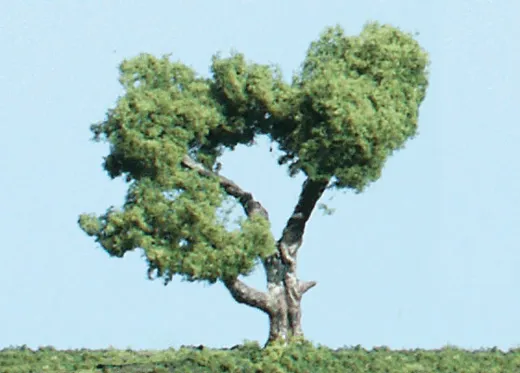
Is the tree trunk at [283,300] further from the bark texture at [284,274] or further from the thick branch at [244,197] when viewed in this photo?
the thick branch at [244,197]

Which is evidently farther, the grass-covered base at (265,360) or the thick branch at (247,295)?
the thick branch at (247,295)

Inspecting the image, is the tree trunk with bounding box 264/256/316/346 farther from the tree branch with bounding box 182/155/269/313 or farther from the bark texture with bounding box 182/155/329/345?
the tree branch with bounding box 182/155/269/313

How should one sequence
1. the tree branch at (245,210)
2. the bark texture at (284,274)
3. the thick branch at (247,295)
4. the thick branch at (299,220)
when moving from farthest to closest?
the thick branch at (299,220)
the bark texture at (284,274)
the thick branch at (247,295)
the tree branch at (245,210)

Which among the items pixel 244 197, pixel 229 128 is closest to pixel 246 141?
pixel 229 128

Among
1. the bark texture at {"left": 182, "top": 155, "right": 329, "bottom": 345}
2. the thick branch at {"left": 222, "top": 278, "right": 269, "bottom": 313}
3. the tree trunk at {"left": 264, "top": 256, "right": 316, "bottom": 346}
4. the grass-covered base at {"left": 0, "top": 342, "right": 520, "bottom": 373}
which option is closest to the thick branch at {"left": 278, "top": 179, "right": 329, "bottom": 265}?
the bark texture at {"left": 182, "top": 155, "right": 329, "bottom": 345}

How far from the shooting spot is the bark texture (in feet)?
64.5

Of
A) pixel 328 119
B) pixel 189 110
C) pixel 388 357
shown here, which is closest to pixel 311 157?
pixel 328 119

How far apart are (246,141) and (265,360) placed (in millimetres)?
4632

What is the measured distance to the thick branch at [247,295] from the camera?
1948cm

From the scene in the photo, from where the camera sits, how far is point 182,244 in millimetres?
18672

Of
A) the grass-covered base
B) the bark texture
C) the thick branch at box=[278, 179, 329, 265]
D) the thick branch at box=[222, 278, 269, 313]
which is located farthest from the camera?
the thick branch at box=[278, 179, 329, 265]

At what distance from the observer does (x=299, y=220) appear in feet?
65.4

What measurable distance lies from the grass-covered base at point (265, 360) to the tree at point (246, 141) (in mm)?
1406

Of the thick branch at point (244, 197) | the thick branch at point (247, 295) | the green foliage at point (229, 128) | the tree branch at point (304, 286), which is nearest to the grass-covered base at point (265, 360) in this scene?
the thick branch at point (247, 295)
